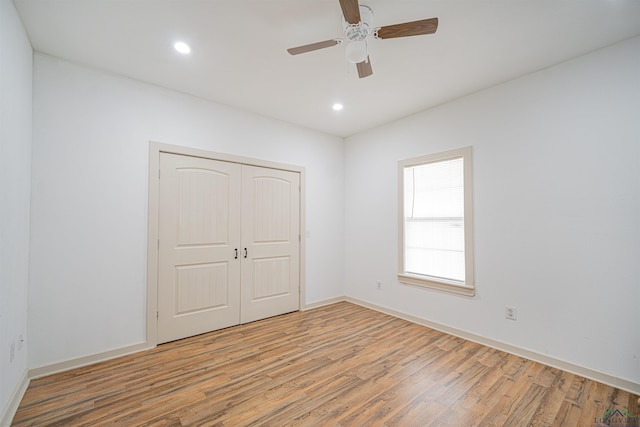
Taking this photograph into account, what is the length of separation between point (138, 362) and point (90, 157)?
2064mm

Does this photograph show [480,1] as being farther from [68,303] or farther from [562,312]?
[68,303]

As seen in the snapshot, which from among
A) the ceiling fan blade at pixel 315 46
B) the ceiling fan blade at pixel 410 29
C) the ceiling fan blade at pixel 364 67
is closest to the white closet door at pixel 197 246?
the ceiling fan blade at pixel 315 46

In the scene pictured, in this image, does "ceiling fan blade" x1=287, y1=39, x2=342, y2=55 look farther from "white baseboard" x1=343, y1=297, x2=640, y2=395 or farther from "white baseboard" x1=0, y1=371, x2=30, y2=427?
"white baseboard" x1=343, y1=297, x2=640, y2=395

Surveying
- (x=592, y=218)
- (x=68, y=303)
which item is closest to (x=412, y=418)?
(x=592, y=218)

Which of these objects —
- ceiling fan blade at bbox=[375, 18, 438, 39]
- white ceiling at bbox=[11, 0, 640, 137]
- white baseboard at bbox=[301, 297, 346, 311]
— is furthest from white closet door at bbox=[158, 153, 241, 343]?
ceiling fan blade at bbox=[375, 18, 438, 39]

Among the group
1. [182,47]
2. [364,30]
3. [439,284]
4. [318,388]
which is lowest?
[318,388]

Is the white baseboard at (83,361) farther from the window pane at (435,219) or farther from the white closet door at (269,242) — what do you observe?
the window pane at (435,219)

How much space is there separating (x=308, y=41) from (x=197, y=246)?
253cm

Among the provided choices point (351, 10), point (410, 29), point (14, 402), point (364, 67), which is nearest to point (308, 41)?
point (364, 67)

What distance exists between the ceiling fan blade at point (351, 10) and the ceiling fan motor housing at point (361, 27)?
100 mm

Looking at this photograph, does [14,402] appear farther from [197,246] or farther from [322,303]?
[322,303]

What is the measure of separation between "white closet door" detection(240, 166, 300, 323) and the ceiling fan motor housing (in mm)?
2308

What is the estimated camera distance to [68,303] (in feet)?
8.44

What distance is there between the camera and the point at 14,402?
2.00 meters
